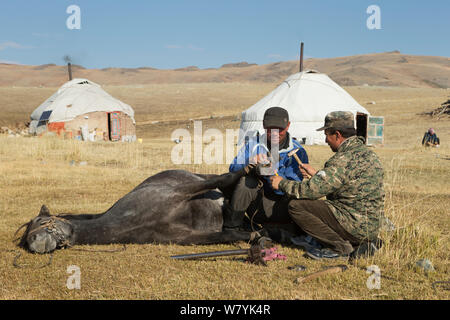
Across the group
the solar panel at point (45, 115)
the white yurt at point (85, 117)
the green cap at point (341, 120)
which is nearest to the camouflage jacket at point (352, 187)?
the green cap at point (341, 120)

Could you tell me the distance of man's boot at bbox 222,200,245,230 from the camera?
4.27 metres

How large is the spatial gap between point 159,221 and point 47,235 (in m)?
1.04

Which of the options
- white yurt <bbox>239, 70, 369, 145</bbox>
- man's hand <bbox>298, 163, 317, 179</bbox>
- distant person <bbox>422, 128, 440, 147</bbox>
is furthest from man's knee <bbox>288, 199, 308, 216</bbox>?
white yurt <bbox>239, 70, 369, 145</bbox>

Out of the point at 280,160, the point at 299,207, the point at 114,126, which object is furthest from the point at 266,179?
the point at 114,126

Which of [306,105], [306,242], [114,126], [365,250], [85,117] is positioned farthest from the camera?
[114,126]

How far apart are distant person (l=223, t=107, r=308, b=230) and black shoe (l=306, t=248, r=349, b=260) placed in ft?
1.83

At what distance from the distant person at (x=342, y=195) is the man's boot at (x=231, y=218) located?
59 cm

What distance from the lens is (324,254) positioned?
389cm

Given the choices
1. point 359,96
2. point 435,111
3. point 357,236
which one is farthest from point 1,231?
point 359,96

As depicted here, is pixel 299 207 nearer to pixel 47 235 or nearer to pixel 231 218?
pixel 231 218

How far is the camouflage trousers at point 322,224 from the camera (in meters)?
3.85

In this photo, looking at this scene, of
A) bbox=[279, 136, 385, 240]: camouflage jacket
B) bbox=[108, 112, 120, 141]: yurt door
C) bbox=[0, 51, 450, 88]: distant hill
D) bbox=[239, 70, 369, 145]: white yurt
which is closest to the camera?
bbox=[279, 136, 385, 240]: camouflage jacket

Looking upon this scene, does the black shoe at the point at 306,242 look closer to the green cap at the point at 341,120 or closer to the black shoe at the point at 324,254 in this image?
the black shoe at the point at 324,254

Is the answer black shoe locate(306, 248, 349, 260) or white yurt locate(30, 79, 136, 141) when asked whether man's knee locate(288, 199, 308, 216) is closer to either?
black shoe locate(306, 248, 349, 260)
